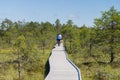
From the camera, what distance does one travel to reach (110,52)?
35.8 meters

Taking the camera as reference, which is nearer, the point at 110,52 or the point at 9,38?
the point at 110,52

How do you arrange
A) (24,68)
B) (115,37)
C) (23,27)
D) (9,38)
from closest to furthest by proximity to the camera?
1. (24,68)
2. (115,37)
3. (9,38)
4. (23,27)

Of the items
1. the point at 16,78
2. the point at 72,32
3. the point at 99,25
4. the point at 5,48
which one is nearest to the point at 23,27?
the point at 5,48

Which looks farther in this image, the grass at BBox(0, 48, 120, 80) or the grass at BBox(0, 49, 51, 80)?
the grass at BBox(0, 49, 51, 80)

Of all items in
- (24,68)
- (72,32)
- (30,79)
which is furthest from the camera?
(72,32)

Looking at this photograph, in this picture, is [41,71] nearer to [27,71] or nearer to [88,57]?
[27,71]

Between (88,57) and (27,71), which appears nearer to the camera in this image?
(27,71)

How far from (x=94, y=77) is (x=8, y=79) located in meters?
8.31

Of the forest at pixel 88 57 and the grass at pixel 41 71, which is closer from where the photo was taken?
the grass at pixel 41 71

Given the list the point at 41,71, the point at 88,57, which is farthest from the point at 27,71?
the point at 88,57

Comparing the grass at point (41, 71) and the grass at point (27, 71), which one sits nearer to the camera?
the grass at point (41, 71)

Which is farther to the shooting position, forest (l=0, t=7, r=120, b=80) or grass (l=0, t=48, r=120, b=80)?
forest (l=0, t=7, r=120, b=80)

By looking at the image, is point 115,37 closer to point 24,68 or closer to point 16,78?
point 24,68

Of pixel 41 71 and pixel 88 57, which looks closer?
pixel 41 71
